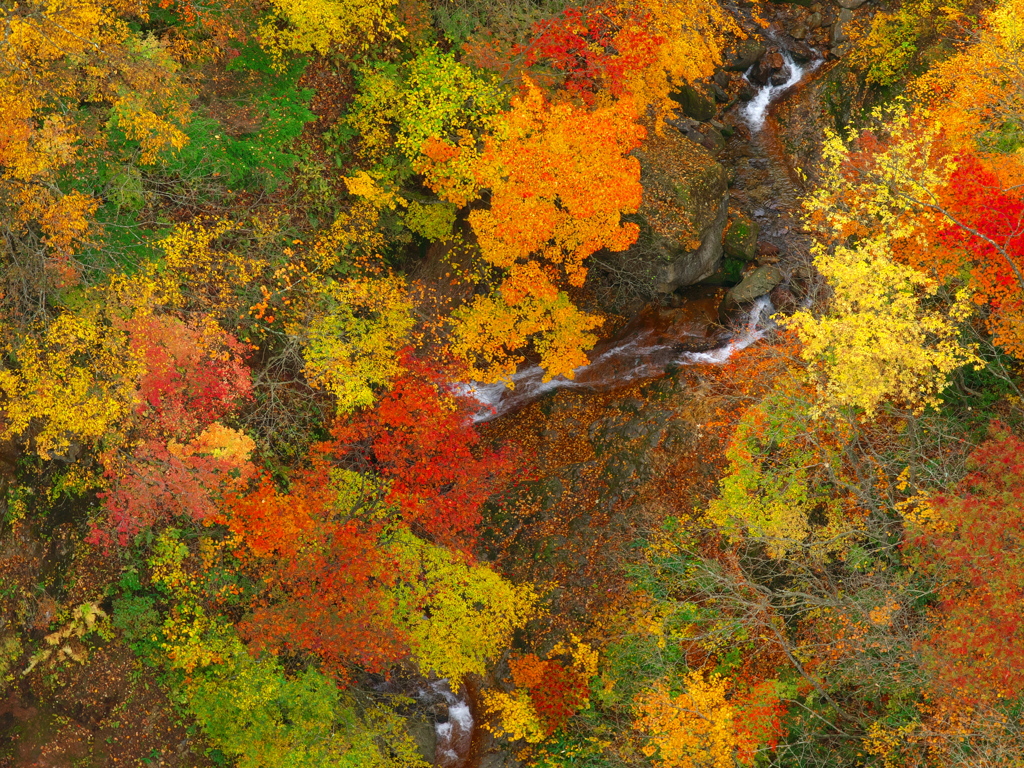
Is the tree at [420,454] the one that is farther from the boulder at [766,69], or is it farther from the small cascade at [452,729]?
the boulder at [766,69]

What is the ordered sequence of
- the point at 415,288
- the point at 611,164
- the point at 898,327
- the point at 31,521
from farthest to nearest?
the point at 415,288 < the point at 611,164 < the point at 31,521 < the point at 898,327

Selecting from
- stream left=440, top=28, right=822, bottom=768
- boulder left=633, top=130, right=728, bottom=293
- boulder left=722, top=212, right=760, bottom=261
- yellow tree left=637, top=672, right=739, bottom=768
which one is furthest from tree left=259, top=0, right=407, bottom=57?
yellow tree left=637, top=672, right=739, bottom=768

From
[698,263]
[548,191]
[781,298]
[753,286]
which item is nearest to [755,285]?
[753,286]

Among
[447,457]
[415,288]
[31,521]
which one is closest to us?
[31,521]

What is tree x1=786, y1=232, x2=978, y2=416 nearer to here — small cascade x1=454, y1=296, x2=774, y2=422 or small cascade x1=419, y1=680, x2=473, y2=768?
small cascade x1=454, y1=296, x2=774, y2=422

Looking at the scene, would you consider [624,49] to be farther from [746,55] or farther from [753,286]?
[746,55]

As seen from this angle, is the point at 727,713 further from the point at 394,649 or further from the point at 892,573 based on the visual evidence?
the point at 394,649

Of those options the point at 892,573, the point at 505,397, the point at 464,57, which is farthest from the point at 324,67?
the point at 892,573
